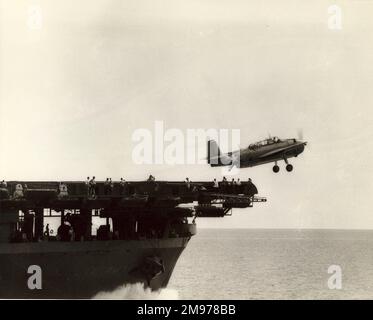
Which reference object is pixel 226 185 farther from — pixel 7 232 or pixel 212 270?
pixel 212 270

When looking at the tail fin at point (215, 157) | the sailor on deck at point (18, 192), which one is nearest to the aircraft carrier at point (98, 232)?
the sailor on deck at point (18, 192)

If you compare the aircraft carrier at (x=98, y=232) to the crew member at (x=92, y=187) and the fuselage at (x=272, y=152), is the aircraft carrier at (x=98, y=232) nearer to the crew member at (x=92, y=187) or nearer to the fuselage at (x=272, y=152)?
the crew member at (x=92, y=187)

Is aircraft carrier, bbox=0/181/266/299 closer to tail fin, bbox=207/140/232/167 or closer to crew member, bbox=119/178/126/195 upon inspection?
crew member, bbox=119/178/126/195

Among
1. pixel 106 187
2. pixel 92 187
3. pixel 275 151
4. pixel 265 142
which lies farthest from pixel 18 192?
pixel 275 151

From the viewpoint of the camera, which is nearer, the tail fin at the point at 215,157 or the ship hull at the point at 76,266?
the ship hull at the point at 76,266

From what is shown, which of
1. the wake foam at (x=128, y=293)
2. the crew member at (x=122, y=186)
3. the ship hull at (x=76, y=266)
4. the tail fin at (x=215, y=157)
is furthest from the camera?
the tail fin at (x=215, y=157)

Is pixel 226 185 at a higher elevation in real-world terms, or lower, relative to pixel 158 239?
higher
